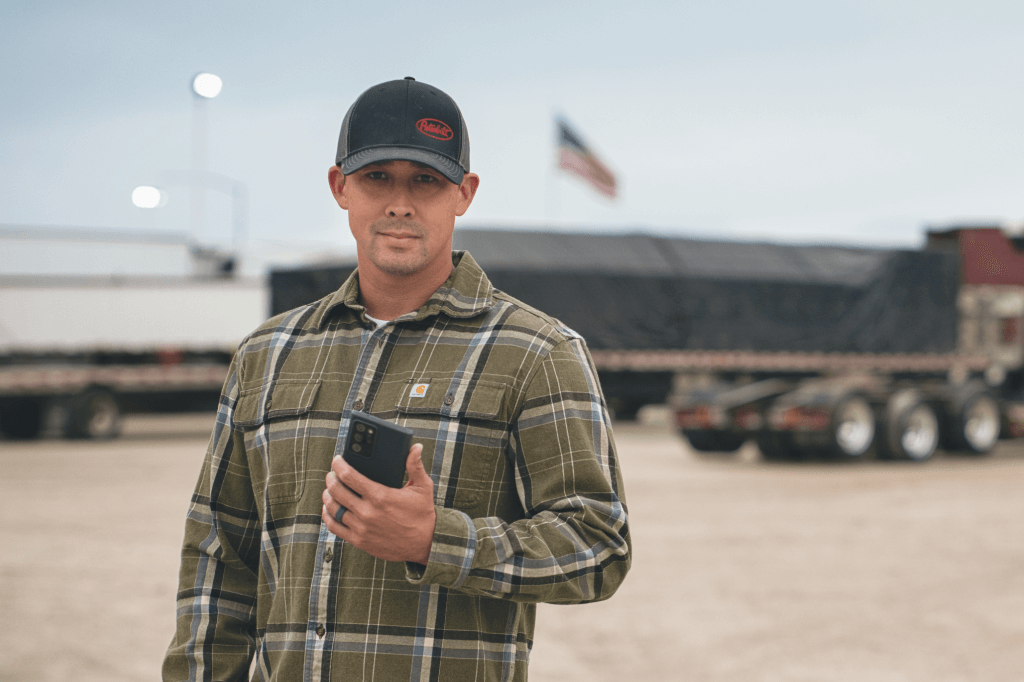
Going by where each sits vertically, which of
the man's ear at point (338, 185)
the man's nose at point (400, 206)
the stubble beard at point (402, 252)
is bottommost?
the stubble beard at point (402, 252)

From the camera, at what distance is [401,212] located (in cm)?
199

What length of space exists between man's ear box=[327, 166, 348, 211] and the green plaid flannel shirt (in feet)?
0.62

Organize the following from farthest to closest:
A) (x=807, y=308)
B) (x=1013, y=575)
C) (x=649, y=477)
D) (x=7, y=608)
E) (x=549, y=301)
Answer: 1. (x=807, y=308)
2. (x=549, y=301)
3. (x=649, y=477)
4. (x=1013, y=575)
5. (x=7, y=608)

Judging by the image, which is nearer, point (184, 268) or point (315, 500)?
point (315, 500)

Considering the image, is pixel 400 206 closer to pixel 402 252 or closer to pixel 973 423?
pixel 402 252

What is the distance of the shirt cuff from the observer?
1.72 m

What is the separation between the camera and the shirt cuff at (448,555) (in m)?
1.72

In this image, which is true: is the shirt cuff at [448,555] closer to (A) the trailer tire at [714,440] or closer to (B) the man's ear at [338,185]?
(B) the man's ear at [338,185]

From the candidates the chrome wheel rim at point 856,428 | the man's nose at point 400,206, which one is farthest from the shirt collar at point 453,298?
the chrome wheel rim at point 856,428

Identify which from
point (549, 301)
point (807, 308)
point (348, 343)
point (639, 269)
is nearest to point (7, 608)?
point (348, 343)

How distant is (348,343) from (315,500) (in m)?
0.31

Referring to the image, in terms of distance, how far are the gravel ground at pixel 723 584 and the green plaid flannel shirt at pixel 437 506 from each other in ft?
12.0

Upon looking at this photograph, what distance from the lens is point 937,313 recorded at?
21.1 metres

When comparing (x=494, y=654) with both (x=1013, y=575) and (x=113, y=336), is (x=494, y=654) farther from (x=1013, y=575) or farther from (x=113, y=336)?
(x=113, y=336)
